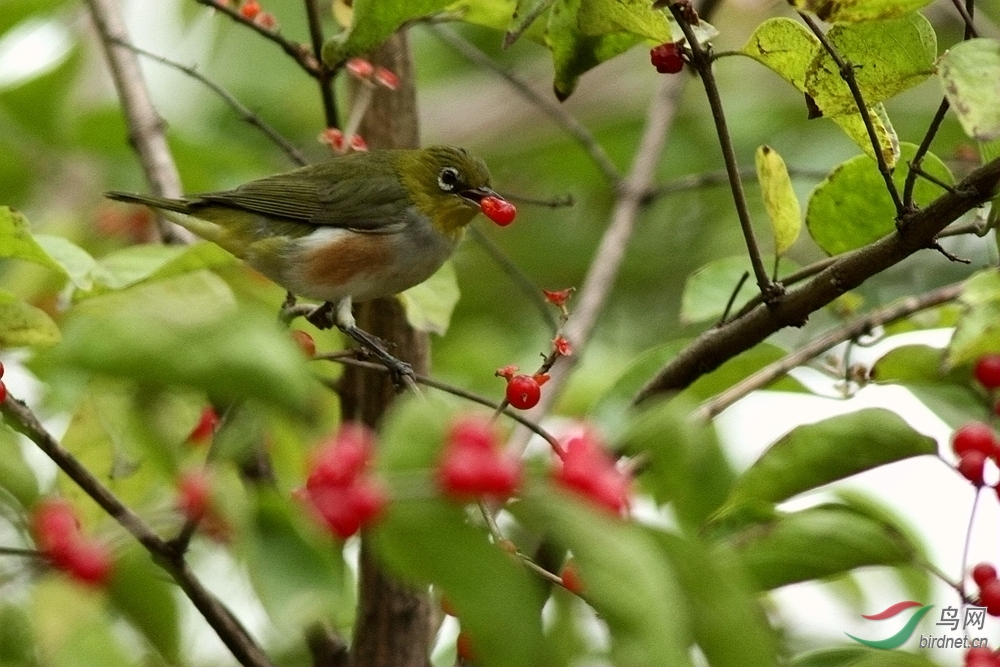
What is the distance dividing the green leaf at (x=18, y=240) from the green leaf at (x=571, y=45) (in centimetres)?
81

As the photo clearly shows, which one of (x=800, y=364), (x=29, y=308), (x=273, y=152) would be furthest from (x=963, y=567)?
(x=273, y=152)

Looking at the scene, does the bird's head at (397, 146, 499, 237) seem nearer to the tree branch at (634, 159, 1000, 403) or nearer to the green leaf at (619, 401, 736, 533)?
the tree branch at (634, 159, 1000, 403)

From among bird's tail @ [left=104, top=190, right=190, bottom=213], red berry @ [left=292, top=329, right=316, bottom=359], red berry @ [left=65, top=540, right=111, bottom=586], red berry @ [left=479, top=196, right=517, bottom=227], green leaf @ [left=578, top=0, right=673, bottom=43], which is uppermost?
red berry @ [left=479, top=196, right=517, bottom=227]

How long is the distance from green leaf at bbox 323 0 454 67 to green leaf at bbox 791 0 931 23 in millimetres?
666

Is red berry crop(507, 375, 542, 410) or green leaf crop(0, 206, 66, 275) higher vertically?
red berry crop(507, 375, 542, 410)

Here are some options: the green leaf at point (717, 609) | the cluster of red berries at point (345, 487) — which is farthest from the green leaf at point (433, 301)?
the green leaf at point (717, 609)

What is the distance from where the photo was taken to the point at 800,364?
7.13 ft

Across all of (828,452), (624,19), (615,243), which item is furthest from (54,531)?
(615,243)

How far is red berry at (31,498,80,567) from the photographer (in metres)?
1.54

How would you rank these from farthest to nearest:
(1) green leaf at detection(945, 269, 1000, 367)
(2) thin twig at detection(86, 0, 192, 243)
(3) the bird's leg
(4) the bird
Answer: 1. (4) the bird
2. (2) thin twig at detection(86, 0, 192, 243)
3. (3) the bird's leg
4. (1) green leaf at detection(945, 269, 1000, 367)

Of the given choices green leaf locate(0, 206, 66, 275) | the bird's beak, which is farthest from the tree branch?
the bird's beak

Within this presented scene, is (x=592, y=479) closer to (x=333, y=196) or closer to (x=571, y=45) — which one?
(x=571, y=45)

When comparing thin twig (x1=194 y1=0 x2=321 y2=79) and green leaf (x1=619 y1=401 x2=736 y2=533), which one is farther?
thin twig (x1=194 y1=0 x2=321 y2=79)

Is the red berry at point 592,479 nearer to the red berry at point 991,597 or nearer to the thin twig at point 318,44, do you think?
the red berry at point 991,597
